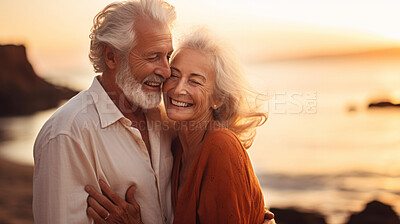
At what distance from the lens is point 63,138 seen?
1.91 meters

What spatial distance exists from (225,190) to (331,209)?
5205 millimetres

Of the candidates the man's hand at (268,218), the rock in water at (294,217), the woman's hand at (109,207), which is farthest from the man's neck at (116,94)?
the rock in water at (294,217)

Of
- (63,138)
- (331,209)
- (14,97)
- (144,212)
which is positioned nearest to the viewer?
(63,138)

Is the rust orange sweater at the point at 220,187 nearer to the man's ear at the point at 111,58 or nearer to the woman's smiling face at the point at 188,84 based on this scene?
the woman's smiling face at the point at 188,84

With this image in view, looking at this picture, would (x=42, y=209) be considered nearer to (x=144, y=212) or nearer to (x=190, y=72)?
(x=144, y=212)

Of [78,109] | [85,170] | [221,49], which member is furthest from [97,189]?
[221,49]

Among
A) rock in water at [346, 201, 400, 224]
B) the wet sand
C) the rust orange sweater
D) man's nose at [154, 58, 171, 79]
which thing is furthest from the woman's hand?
the wet sand

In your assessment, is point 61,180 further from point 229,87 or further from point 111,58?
point 229,87

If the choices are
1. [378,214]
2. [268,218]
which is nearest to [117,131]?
[268,218]

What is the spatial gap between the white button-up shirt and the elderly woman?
8cm

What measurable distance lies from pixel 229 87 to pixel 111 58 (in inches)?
26.7

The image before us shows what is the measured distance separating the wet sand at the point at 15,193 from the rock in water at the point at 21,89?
3.16 feet

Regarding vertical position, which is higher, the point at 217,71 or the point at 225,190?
the point at 217,71

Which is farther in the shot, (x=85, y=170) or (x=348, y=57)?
(x=348, y=57)
